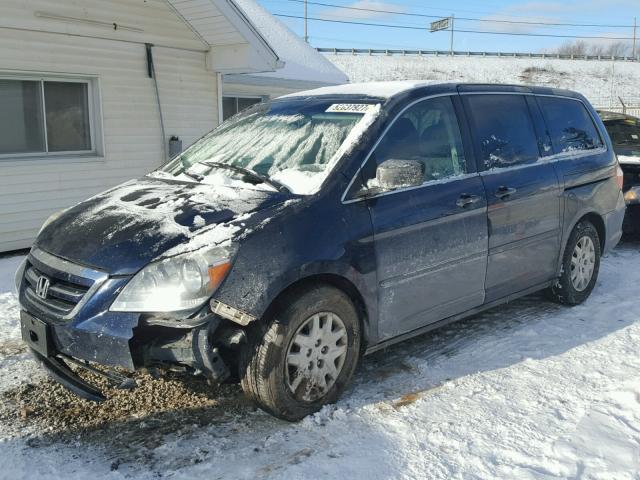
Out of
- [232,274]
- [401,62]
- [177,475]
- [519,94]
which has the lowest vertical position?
[177,475]

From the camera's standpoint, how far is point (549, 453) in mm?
3041

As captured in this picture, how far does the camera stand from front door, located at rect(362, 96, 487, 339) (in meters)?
3.65

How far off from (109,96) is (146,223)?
19.9 feet

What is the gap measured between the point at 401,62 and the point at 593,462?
2597 inches

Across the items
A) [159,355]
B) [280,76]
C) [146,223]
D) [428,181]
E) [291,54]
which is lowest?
[159,355]

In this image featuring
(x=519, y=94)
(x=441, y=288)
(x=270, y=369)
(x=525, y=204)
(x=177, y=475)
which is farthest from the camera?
(x=519, y=94)

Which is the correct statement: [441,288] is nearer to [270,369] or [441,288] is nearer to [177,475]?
[270,369]

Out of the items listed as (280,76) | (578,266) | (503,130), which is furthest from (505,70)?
(503,130)

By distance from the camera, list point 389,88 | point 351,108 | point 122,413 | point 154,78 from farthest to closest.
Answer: point 154,78
point 389,88
point 351,108
point 122,413

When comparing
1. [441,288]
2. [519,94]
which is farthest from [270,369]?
[519,94]

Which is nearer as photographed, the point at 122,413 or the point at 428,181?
the point at 122,413

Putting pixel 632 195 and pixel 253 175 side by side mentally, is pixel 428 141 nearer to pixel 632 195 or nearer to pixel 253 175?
pixel 253 175

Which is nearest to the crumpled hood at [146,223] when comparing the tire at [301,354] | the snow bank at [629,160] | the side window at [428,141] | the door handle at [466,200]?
the tire at [301,354]

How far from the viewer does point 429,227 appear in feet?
12.6
